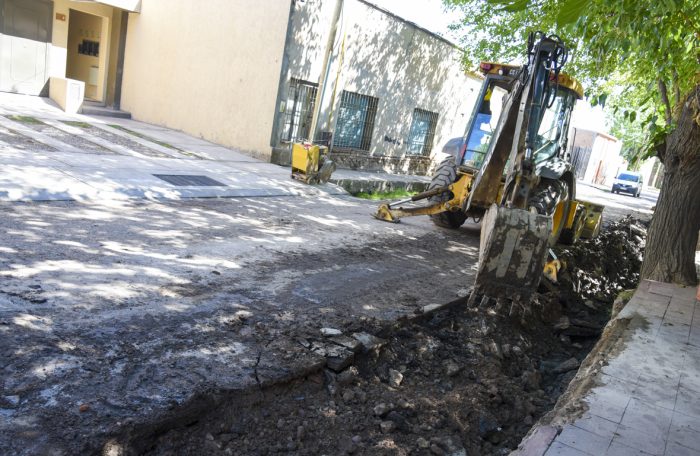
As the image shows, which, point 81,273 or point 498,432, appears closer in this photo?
point 498,432

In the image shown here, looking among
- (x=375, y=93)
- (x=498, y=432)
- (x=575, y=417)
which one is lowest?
(x=498, y=432)

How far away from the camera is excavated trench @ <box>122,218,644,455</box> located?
344 cm

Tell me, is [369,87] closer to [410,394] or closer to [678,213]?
[678,213]

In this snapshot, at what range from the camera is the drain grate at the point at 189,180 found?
33.2 ft

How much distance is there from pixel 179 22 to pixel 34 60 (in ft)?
14.6

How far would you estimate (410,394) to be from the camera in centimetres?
429

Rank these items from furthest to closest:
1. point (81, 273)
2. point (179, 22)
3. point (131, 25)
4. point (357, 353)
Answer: point (131, 25), point (179, 22), point (81, 273), point (357, 353)

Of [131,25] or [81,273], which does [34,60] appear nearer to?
[131,25]

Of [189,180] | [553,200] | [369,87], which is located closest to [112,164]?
[189,180]

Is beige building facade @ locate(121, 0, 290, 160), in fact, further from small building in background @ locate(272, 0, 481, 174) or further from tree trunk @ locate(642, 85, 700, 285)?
tree trunk @ locate(642, 85, 700, 285)

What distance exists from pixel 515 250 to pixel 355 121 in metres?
11.7

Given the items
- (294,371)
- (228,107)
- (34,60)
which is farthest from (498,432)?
(34,60)

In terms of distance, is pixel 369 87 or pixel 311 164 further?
pixel 369 87

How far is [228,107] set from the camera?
1552 centimetres
